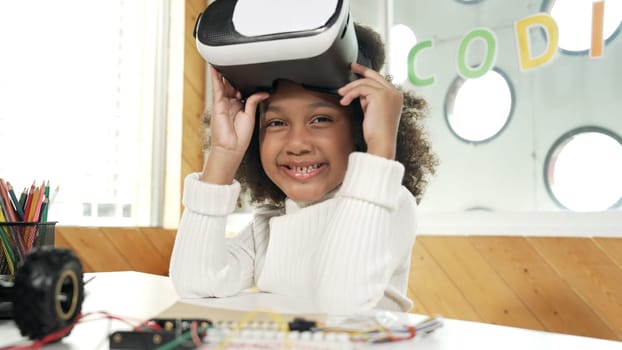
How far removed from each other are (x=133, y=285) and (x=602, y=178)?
1.11 metres

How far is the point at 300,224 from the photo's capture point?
2.73 feet

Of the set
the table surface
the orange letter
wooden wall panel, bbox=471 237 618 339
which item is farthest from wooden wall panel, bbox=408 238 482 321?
the table surface

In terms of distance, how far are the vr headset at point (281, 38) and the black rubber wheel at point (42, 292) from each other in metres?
0.33

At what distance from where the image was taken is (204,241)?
2.60ft

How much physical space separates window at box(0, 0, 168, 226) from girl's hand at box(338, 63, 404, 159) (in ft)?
4.54

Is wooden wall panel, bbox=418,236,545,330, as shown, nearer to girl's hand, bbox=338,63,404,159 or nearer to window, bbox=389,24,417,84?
window, bbox=389,24,417,84

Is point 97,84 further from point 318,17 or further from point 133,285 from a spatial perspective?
point 318,17

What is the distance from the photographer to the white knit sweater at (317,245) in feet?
2.20

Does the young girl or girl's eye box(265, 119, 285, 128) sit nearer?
the young girl

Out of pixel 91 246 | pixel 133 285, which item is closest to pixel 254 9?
pixel 133 285

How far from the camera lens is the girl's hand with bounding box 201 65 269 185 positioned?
81cm

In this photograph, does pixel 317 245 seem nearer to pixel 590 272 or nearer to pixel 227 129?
pixel 227 129

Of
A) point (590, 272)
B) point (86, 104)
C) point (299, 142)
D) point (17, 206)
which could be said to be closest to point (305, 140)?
point (299, 142)

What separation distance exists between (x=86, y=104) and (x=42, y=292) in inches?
67.2
